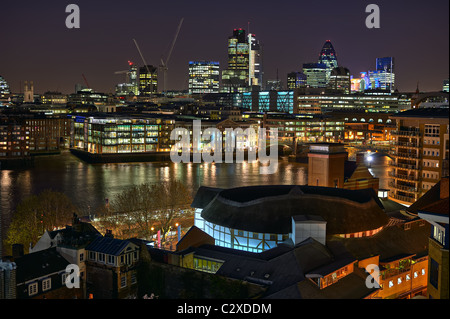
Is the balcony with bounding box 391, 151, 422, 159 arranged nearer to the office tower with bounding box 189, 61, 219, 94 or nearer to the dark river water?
the dark river water

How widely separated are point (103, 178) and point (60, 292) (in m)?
17.7

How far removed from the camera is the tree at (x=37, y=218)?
11.6 metres

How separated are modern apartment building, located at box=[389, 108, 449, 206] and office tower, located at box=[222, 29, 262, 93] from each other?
257 feet

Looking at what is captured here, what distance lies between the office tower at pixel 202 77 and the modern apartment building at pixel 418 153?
269ft

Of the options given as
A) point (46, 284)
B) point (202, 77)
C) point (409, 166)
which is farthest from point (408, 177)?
point (202, 77)

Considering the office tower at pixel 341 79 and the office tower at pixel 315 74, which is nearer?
the office tower at pixel 341 79

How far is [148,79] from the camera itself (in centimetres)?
9181

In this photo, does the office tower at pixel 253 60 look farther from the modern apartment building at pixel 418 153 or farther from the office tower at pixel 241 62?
the modern apartment building at pixel 418 153

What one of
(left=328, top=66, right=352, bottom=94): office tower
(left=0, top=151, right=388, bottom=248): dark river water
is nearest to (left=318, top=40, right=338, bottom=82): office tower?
(left=328, top=66, right=352, bottom=94): office tower

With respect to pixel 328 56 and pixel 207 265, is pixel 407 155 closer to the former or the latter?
pixel 207 265

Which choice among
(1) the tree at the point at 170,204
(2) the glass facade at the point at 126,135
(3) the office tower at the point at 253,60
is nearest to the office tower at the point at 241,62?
(3) the office tower at the point at 253,60

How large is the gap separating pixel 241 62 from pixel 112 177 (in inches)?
2789

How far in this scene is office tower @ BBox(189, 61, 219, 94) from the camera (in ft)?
314

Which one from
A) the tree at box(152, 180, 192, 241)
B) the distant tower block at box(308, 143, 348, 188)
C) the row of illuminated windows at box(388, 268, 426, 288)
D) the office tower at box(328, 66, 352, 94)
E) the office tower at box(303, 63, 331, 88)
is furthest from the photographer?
the office tower at box(303, 63, 331, 88)
